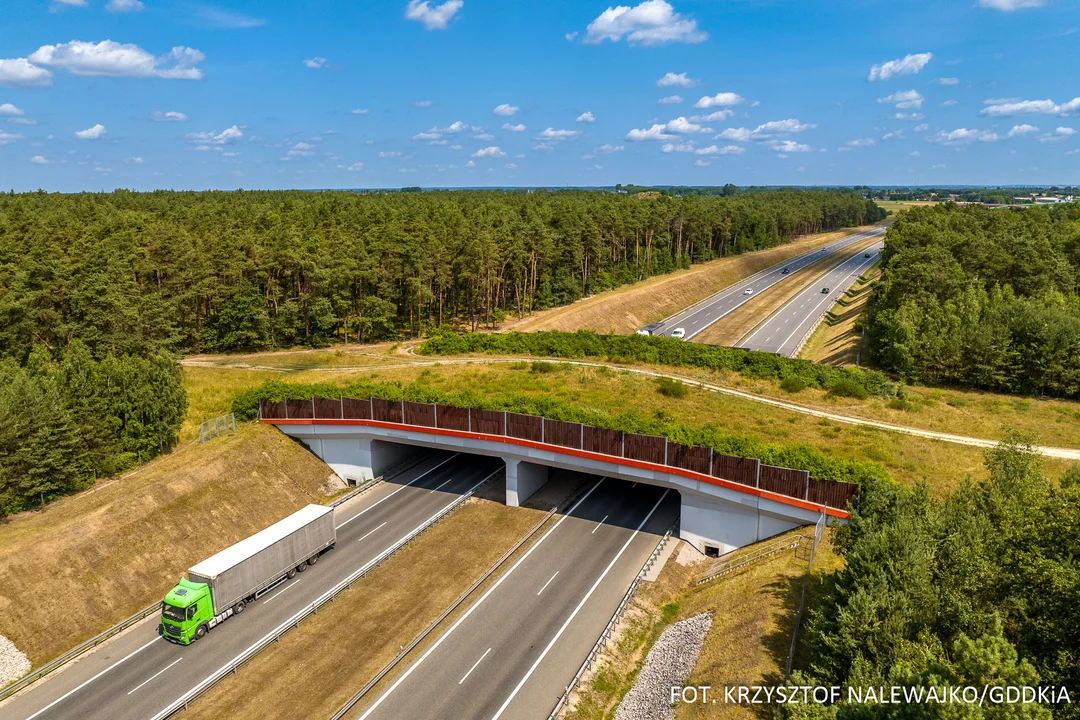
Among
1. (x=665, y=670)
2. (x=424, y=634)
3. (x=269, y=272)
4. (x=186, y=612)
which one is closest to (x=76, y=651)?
(x=186, y=612)

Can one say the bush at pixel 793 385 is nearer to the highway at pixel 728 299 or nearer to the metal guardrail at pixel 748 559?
the metal guardrail at pixel 748 559

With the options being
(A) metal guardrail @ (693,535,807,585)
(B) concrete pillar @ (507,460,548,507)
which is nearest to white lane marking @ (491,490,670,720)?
(A) metal guardrail @ (693,535,807,585)

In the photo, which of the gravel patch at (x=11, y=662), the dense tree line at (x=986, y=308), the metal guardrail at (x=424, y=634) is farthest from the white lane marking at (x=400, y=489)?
the dense tree line at (x=986, y=308)

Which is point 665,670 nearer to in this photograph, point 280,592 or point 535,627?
point 535,627

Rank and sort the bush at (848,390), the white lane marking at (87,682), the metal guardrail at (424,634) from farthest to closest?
the bush at (848,390)
the white lane marking at (87,682)
the metal guardrail at (424,634)

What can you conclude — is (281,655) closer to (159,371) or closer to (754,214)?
(159,371)

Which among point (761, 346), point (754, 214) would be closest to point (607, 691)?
point (761, 346)

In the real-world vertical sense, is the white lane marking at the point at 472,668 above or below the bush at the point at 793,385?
below

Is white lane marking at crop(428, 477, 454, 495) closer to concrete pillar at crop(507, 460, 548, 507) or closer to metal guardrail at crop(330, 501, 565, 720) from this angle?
concrete pillar at crop(507, 460, 548, 507)
